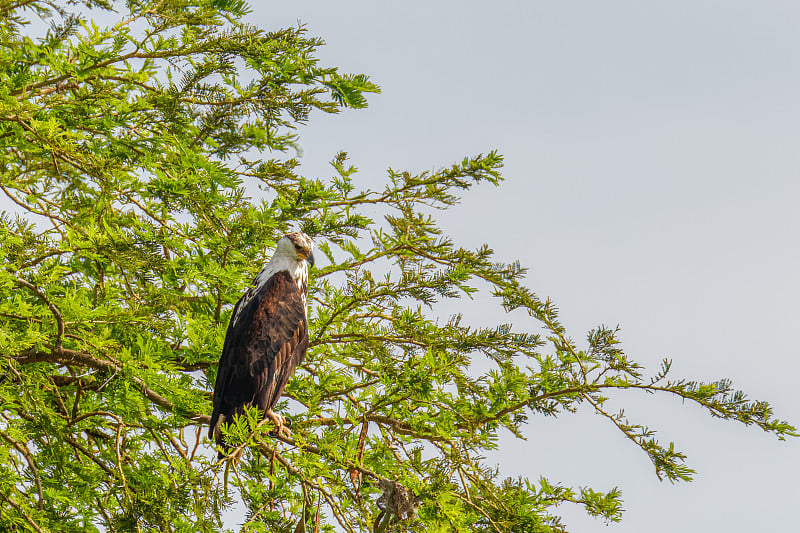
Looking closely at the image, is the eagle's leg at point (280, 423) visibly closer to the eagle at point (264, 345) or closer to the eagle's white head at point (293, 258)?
the eagle at point (264, 345)

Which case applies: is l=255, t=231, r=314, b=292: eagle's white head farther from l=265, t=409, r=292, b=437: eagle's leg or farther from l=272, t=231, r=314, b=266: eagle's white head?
l=265, t=409, r=292, b=437: eagle's leg

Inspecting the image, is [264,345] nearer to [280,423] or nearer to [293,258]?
[280,423]

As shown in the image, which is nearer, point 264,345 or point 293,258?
point 264,345

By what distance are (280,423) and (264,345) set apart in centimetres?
64

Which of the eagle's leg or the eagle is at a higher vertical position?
the eagle

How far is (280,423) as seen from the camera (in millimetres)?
5426

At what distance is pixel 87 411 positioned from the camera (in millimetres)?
5500

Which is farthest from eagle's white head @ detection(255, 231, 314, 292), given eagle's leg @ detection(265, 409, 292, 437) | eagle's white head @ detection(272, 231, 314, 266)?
eagle's leg @ detection(265, 409, 292, 437)

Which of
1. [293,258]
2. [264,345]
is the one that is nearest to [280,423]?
[264,345]

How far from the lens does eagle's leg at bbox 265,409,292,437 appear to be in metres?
5.35

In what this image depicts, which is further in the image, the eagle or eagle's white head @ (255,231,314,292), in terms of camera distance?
eagle's white head @ (255,231,314,292)

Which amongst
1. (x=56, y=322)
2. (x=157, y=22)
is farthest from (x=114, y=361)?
(x=157, y=22)

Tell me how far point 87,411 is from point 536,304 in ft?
9.40


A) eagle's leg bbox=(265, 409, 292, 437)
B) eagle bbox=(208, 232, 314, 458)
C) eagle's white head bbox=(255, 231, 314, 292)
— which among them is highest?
eagle's white head bbox=(255, 231, 314, 292)
